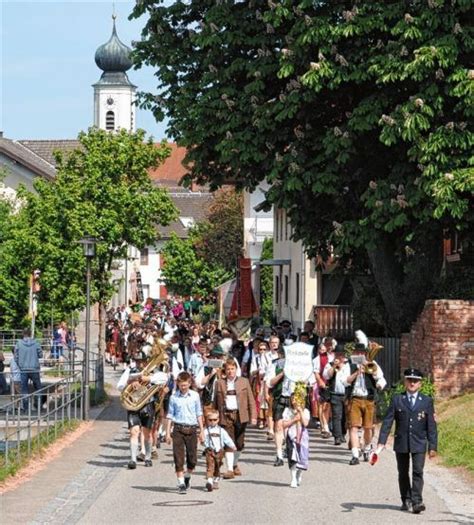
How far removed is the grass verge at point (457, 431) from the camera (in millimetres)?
20078

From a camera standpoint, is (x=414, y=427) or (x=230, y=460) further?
(x=230, y=460)

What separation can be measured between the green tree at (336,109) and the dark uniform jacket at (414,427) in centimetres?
899

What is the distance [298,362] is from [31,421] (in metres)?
3.95

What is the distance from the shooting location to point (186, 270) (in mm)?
100375

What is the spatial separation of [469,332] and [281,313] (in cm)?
3007

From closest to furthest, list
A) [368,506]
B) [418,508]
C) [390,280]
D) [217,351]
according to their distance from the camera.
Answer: [418,508]
[368,506]
[217,351]
[390,280]

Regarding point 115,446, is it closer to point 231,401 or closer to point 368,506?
point 231,401

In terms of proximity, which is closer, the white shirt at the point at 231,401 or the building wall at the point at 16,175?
the white shirt at the point at 231,401

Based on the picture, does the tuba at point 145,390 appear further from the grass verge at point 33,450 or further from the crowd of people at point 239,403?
the grass verge at point 33,450

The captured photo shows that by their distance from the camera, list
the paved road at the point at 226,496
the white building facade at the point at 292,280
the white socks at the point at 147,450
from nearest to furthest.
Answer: the paved road at the point at 226,496 < the white socks at the point at 147,450 < the white building facade at the point at 292,280

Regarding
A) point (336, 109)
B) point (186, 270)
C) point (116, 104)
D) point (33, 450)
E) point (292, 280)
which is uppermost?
point (116, 104)

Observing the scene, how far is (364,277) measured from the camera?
35.6m

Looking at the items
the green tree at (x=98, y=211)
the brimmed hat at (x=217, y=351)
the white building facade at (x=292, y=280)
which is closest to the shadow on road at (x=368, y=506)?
the brimmed hat at (x=217, y=351)

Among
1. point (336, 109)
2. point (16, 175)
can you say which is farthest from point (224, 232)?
point (336, 109)
